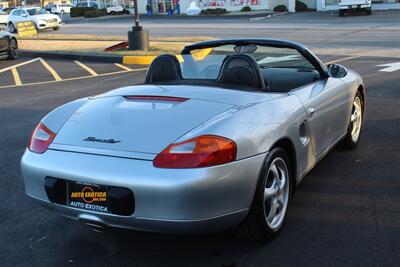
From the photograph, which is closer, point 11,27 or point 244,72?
point 244,72

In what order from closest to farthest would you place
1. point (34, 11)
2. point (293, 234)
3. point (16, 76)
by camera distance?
point (293, 234) → point (16, 76) → point (34, 11)

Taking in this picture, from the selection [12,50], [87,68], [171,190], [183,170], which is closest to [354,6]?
[12,50]

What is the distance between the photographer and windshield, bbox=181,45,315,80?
454cm

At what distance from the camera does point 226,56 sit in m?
4.38

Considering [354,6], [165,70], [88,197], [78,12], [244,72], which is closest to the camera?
[88,197]

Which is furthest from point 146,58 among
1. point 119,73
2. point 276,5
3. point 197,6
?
point 197,6

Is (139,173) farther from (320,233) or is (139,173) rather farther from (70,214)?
(320,233)

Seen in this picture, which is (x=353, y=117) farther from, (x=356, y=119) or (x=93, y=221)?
(x=93, y=221)

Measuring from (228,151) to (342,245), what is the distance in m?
1.10

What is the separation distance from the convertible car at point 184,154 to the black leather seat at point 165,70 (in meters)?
0.15

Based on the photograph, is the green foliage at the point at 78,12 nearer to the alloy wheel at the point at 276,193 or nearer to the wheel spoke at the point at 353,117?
the wheel spoke at the point at 353,117

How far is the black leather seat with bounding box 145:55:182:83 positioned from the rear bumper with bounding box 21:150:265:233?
4.83 ft

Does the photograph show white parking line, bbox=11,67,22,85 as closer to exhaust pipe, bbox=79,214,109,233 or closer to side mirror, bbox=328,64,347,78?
side mirror, bbox=328,64,347,78

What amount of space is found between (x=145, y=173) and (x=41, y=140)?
0.97m
